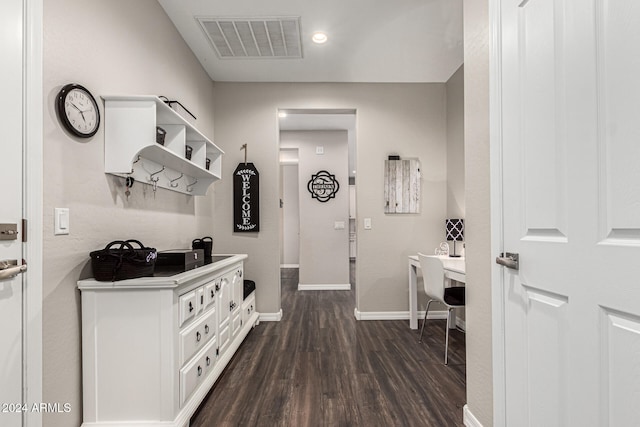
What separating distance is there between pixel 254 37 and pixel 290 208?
4703 mm

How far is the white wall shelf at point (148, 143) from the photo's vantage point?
5.75 ft

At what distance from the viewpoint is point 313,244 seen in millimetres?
5543

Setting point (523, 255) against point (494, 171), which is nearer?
point (523, 255)

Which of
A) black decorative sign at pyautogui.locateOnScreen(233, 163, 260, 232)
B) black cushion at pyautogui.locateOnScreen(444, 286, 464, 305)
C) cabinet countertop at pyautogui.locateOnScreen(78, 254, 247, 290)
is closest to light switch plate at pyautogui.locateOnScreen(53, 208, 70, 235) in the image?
cabinet countertop at pyautogui.locateOnScreen(78, 254, 247, 290)

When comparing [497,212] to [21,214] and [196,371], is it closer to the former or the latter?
[196,371]

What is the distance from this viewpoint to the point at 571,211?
1.01 m

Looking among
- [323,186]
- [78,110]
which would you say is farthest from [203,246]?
[323,186]

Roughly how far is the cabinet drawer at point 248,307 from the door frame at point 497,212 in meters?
2.23

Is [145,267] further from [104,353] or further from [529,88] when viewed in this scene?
[529,88]

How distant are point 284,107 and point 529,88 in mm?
2889

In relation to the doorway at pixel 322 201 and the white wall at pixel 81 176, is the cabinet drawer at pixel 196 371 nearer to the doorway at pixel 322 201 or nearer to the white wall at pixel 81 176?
the white wall at pixel 81 176

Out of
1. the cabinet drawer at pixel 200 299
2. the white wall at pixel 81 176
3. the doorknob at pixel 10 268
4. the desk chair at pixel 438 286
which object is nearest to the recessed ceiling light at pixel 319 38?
the white wall at pixel 81 176

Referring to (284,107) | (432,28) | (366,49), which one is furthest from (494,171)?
(284,107)

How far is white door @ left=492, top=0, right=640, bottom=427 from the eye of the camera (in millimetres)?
850
